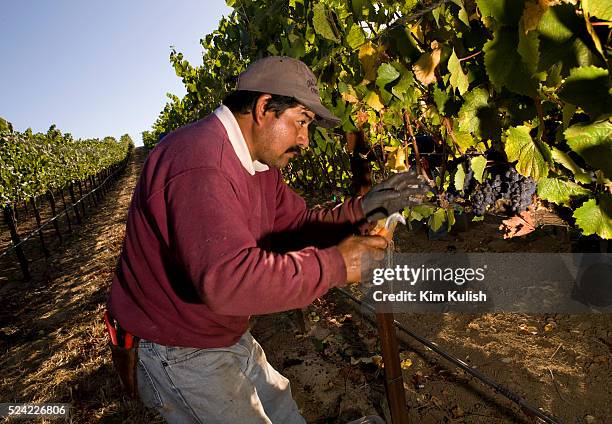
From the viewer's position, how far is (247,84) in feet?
5.66

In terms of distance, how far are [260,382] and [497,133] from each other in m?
1.71

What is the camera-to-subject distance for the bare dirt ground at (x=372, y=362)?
3527 mm

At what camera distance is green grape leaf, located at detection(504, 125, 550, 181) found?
53.8 inches

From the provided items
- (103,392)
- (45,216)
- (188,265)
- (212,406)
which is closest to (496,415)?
(212,406)

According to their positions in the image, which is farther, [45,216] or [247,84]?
[45,216]

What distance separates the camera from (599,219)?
129 cm

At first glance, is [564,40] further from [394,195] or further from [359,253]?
[394,195]

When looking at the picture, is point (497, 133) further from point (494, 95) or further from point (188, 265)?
point (188, 265)

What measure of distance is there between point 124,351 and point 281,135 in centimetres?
123

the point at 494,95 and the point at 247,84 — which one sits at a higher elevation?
the point at 247,84

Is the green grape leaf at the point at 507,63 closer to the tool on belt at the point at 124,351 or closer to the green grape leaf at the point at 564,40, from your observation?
the green grape leaf at the point at 564,40

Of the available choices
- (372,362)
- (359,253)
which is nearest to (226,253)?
(359,253)

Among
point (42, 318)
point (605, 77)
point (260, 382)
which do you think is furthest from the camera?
point (42, 318)

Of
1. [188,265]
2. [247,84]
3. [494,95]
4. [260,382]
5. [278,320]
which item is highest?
[247,84]
